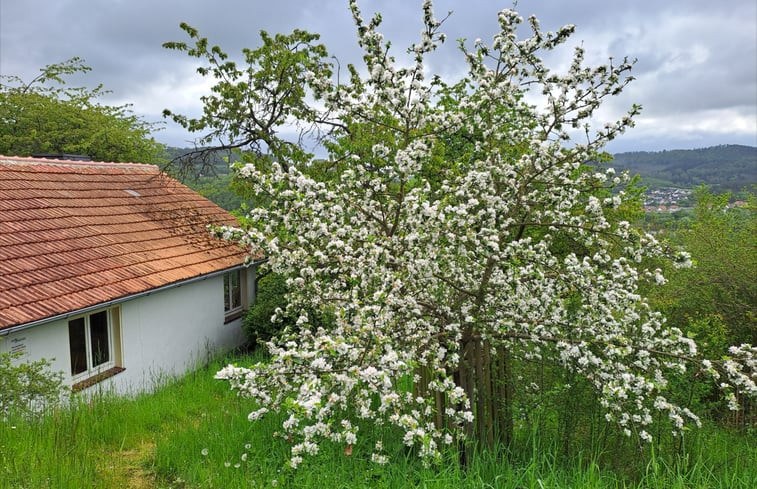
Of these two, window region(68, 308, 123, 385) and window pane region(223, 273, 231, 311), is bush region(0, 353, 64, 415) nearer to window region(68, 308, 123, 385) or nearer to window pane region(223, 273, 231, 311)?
window region(68, 308, 123, 385)

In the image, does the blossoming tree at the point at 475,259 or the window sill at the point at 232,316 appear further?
the window sill at the point at 232,316

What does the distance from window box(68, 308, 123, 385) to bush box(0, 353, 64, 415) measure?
237 cm

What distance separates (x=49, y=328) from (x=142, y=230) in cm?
430

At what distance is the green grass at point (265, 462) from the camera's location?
153 inches

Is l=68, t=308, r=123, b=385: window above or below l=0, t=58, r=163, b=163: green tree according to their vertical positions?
below

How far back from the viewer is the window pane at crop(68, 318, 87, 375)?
26.3 feet

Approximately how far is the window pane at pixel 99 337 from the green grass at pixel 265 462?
3.47 meters

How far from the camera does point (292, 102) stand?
1433 centimetres

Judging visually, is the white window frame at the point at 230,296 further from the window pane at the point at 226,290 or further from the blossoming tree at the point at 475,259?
the blossoming tree at the point at 475,259

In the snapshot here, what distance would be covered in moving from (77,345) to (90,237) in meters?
2.57

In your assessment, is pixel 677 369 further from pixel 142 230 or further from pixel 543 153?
pixel 142 230

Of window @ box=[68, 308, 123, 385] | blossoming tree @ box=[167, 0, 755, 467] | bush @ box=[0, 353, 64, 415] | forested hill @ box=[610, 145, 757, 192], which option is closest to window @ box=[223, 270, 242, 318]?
window @ box=[68, 308, 123, 385]

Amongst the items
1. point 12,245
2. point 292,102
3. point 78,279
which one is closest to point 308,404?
point 78,279

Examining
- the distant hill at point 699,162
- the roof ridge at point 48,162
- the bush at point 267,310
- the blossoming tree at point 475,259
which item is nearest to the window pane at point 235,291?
the bush at point 267,310
